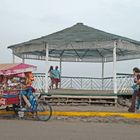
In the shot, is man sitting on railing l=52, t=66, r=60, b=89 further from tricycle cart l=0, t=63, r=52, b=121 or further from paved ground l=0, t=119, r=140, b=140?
paved ground l=0, t=119, r=140, b=140

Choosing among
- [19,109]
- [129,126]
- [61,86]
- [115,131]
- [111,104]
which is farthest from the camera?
[61,86]

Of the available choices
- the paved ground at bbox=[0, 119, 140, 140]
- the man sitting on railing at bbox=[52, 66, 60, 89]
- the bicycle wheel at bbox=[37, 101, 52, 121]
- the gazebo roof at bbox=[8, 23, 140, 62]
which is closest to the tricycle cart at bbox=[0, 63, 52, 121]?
the bicycle wheel at bbox=[37, 101, 52, 121]

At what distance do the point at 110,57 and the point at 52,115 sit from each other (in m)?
15.2

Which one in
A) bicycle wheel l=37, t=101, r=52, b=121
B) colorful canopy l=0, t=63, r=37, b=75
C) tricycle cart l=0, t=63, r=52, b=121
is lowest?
bicycle wheel l=37, t=101, r=52, b=121

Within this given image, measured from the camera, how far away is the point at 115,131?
37.7 ft

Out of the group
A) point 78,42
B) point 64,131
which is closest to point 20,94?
point 64,131

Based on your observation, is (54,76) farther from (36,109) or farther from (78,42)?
(36,109)

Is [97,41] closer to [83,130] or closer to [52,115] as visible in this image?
[52,115]

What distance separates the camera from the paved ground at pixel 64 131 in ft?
33.7

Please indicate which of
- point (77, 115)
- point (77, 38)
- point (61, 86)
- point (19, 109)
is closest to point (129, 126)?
point (77, 115)

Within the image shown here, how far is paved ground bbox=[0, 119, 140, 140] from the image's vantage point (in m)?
10.3

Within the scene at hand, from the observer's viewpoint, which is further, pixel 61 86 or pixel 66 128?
pixel 61 86

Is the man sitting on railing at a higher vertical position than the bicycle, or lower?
higher

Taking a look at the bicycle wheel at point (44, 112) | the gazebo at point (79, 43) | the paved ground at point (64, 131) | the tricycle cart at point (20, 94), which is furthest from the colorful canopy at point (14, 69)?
the gazebo at point (79, 43)
